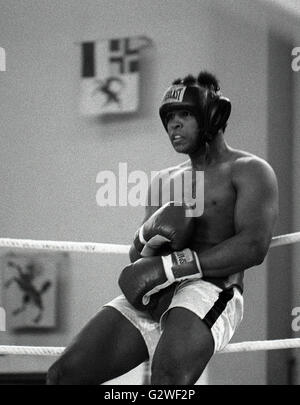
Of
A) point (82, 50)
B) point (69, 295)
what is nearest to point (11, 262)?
point (69, 295)

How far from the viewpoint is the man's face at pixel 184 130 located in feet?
6.15

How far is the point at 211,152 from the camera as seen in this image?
6.31 feet

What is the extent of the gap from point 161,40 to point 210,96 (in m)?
2.43

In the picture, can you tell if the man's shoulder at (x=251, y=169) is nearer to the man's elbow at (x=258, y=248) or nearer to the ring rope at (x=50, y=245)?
the man's elbow at (x=258, y=248)

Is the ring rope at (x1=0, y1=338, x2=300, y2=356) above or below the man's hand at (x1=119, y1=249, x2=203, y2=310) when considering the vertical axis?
below

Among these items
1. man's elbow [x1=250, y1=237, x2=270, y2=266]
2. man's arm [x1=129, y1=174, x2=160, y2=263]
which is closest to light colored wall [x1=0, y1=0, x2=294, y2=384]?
man's arm [x1=129, y1=174, x2=160, y2=263]

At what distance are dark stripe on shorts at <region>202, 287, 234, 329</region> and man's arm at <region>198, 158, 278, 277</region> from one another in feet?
0.16

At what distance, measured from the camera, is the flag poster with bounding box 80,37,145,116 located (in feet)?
14.1

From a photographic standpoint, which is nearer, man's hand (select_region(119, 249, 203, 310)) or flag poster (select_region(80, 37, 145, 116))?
man's hand (select_region(119, 249, 203, 310))

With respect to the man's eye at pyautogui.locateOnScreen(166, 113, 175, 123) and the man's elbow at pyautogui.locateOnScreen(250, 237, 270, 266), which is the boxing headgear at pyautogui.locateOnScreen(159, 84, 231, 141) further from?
the man's elbow at pyautogui.locateOnScreen(250, 237, 270, 266)

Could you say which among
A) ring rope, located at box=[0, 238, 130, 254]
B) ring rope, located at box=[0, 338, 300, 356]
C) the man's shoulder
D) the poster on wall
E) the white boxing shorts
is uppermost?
the man's shoulder

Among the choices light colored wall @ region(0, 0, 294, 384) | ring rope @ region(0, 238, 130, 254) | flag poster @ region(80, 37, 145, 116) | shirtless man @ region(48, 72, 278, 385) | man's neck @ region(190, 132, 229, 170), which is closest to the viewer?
shirtless man @ region(48, 72, 278, 385)
